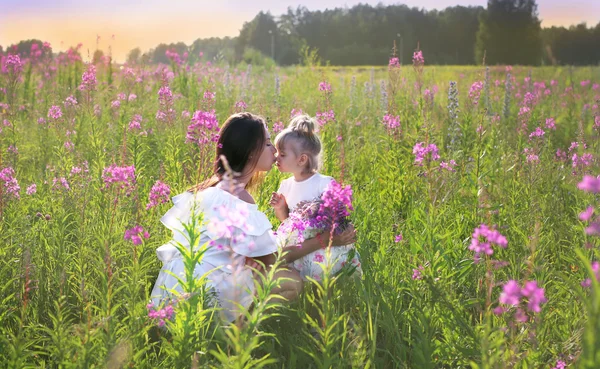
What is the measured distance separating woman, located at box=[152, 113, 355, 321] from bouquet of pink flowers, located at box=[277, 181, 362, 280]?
80 millimetres

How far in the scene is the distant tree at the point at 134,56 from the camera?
8539 mm

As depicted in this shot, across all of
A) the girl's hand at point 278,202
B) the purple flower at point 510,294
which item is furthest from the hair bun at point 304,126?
the purple flower at point 510,294

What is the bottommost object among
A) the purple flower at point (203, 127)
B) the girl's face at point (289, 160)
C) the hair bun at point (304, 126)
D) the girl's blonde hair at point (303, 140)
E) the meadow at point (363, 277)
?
the meadow at point (363, 277)

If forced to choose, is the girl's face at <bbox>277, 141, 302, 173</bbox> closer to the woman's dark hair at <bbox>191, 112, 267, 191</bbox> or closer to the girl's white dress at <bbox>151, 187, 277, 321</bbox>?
the woman's dark hair at <bbox>191, 112, 267, 191</bbox>

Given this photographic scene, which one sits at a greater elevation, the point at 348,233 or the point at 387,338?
the point at 348,233

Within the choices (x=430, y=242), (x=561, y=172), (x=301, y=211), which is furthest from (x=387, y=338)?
(x=561, y=172)

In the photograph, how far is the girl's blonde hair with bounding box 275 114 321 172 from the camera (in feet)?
11.7

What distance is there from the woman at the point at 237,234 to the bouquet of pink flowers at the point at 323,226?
0.26ft

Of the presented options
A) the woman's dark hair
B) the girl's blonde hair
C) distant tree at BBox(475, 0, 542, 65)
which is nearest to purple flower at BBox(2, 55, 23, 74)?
the woman's dark hair

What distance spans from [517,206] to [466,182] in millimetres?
455

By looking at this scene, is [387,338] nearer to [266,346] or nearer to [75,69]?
[266,346]

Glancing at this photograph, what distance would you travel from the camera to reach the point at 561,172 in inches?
177

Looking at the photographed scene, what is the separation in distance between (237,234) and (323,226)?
413 mm

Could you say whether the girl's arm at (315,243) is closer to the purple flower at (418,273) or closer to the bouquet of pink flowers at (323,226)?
the bouquet of pink flowers at (323,226)
